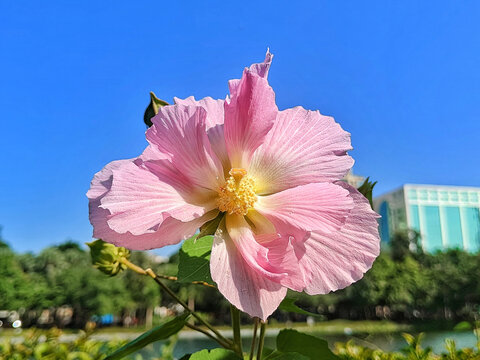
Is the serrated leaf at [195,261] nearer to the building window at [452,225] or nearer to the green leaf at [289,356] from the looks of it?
the green leaf at [289,356]

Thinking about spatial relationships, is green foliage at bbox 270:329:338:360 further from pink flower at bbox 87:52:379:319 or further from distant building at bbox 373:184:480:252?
distant building at bbox 373:184:480:252

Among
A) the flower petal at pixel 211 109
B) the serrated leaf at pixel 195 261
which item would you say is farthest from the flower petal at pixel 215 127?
the serrated leaf at pixel 195 261

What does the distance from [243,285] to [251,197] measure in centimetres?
11

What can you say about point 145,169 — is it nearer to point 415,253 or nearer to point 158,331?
point 158,331

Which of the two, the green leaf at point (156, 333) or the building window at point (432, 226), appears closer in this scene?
the green leaf at point (156, 333)

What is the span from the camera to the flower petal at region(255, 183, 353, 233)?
1.59ft

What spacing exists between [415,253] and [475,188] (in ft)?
83.9

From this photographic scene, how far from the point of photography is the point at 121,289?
28.8 meters

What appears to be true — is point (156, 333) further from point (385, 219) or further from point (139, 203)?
point (385, 219)

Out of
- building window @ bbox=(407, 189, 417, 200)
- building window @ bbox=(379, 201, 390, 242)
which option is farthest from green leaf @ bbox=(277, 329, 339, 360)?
building window @ bbox=(407, 189, 417, 200)

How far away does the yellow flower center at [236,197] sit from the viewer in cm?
54

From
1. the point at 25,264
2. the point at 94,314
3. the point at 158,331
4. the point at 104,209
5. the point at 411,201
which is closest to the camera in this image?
the point at 104,209

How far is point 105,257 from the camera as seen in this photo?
0.75 metres

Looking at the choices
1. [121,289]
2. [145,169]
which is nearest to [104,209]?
[145,169]
